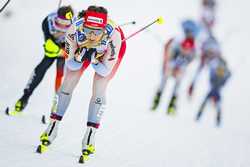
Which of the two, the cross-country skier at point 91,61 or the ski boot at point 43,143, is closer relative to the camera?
the cross-country skier at point 91,61

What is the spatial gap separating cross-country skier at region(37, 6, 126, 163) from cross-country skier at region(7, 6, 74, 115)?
2031 mm

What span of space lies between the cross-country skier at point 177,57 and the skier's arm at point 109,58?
22.3 feet

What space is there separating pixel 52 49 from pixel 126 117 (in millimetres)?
3325

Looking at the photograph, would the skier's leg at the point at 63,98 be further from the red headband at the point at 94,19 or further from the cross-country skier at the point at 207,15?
the cross-country skier at the point at 207,15

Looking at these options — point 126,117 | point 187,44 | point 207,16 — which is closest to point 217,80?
point 187,44

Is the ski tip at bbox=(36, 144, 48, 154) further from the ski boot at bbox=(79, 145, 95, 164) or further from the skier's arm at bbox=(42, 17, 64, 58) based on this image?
the skier's arm at bbox=(42, 17, 64, 58)

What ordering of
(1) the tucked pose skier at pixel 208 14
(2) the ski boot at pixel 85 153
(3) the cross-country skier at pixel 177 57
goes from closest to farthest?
(2) the ski boot at pixel 85 153 < (3) the cross-country skier at pixel 177 57 < (1) the tucked pose skier at pixel 208 14

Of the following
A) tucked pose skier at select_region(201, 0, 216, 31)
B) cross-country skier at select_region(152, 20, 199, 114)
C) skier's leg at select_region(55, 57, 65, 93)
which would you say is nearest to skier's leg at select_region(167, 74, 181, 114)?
cross-country skier at select_region(152, 20, 199, 114)

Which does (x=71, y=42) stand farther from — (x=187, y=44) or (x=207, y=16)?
(x=207, y=16)

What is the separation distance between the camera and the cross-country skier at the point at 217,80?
15.4 m

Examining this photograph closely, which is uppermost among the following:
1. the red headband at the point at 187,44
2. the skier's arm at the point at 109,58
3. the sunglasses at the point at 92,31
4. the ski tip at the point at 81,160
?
the red headband at the point at 187,44

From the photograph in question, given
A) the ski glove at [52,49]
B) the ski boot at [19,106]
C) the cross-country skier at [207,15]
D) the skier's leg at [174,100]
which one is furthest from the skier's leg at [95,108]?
the cross-country skier at [207,15]

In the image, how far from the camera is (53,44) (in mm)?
9586

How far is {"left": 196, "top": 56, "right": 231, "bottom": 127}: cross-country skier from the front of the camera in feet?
50.6
